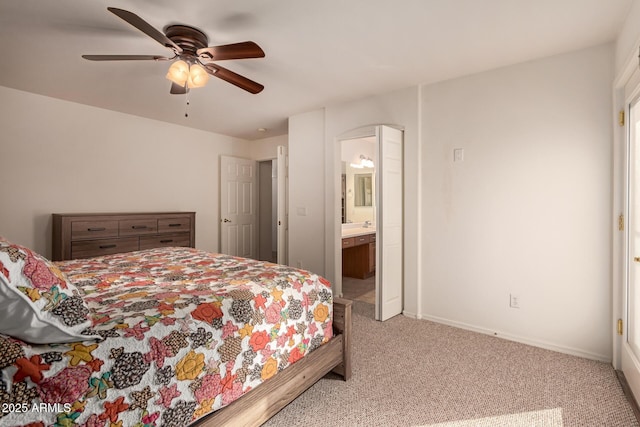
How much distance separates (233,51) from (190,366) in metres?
1.83

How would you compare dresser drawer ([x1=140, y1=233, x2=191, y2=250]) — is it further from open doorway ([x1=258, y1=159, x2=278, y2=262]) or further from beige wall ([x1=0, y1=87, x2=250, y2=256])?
open doorway ([x1=258, y1=159, x2=278, y2=262])

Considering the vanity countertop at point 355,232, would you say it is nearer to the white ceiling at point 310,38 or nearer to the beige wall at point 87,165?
the white ceiling at point 310,38

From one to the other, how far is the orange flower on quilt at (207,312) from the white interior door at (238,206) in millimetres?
4161

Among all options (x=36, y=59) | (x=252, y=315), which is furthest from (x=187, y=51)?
(x=252, y=315)

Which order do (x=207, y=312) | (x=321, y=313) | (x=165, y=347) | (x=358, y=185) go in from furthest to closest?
(x=358, y=185) < (x=321, y=313) < (x=207, y=312) < (x=165, y=347)

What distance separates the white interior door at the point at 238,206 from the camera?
18.2 feet

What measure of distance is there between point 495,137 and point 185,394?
9.88 ft

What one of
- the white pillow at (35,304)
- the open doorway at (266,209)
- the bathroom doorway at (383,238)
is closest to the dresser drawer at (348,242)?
the bathroom doorway at (383,238)

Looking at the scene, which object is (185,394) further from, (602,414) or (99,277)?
(602,414)

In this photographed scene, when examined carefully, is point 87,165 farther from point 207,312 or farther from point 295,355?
point 295,355

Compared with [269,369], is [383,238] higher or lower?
higher

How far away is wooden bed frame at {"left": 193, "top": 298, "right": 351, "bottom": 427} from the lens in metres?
1.48

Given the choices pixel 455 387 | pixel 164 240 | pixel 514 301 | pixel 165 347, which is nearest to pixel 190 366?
pixel 165 347

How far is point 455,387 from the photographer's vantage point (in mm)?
2102
